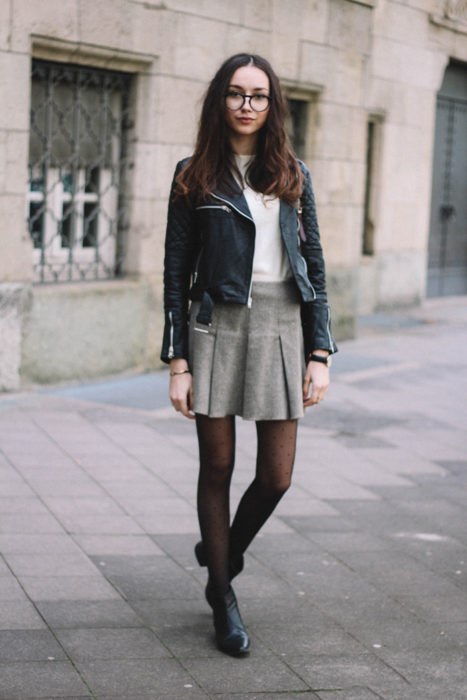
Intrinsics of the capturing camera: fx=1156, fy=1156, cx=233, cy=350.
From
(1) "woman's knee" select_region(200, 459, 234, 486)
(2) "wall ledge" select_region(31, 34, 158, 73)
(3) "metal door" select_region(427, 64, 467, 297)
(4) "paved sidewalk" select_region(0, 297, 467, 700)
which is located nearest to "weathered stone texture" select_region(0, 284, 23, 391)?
(4) "paved sidewalk" select_region(0, 297, 467, 700)

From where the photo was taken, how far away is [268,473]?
386 cm

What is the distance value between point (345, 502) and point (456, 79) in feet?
39.3

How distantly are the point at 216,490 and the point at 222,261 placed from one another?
2.54 feet

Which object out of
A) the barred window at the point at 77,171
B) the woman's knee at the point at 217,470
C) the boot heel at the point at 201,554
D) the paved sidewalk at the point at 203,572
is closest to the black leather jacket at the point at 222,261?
the woman's knee at the point at 217,470

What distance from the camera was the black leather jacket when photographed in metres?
3.70

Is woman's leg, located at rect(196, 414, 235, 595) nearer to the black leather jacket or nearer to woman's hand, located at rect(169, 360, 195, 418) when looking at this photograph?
woman's hand, located at rect(169, 360, 195, 418)

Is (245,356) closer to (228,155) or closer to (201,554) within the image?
(228,155)

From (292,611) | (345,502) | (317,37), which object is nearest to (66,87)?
(317,37)

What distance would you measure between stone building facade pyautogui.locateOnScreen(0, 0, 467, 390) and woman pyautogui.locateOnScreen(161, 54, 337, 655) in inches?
179

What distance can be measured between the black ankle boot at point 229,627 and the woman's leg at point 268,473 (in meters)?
0.24

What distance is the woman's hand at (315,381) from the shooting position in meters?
3.86

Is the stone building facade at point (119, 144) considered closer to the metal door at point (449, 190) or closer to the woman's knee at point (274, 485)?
the woman's knee at point (274, 485)

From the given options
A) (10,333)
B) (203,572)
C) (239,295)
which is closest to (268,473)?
(239,295)

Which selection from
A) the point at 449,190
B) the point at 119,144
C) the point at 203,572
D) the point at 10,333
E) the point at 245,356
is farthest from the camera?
the point at 449,190
